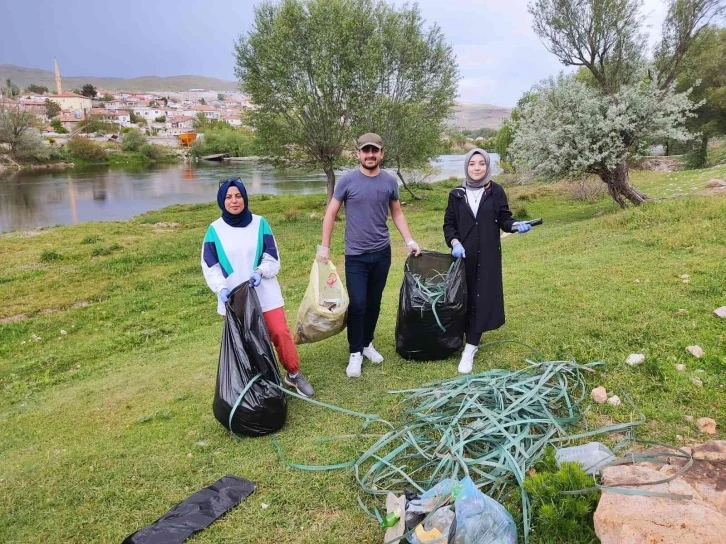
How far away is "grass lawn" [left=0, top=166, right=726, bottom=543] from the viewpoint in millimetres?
2400

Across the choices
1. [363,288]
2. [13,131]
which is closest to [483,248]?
[363,288]

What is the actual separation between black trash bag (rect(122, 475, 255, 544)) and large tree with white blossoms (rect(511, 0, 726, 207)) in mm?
9474

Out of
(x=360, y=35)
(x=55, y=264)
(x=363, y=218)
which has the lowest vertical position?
(x=55, y=264)

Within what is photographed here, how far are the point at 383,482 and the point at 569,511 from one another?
90 centimetres

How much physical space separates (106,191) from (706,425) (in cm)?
3388

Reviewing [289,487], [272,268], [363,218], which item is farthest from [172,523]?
[363,218]

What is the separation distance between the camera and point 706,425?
7.89 ft

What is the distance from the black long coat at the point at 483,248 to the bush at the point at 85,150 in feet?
192

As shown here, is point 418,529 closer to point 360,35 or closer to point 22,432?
point 22,432

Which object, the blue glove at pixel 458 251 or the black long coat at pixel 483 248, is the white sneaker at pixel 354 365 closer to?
the black long coat at pixel 483 248

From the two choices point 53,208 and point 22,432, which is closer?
point 22,432

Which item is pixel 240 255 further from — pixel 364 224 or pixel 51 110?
pixel 51 110

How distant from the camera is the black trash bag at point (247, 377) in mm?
2879

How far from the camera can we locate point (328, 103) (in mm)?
17188
